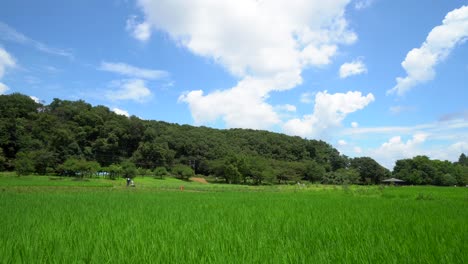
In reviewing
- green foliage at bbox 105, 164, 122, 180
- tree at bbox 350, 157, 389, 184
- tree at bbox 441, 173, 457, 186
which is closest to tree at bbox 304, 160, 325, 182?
tree at bbox 350, 157, 389, 184

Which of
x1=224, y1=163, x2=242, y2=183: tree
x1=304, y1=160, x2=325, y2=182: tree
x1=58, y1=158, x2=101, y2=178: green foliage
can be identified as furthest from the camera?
x1=304, y1=160, x2=325, y2=182: tree

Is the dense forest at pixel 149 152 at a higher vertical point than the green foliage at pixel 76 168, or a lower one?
higher

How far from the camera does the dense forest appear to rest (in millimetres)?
53469

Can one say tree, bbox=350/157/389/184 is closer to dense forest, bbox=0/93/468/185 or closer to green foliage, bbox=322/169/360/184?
dense forest, bbox=0/93/468/185

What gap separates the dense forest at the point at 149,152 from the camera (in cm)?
5347

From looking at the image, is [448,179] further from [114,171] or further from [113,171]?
[113,171]

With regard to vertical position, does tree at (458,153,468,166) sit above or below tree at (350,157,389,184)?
above

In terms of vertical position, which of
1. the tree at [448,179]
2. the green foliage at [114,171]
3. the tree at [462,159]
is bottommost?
the green foliage at [114,171]

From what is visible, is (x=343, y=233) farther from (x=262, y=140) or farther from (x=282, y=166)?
(x=262, y=140)

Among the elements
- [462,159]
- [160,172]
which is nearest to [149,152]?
[160,172]

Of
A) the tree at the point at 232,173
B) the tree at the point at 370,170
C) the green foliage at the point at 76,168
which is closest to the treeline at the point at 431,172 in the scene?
the tree at the point at 370,170

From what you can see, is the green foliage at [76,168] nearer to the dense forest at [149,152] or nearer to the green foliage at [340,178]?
the dense forest at [149,152]

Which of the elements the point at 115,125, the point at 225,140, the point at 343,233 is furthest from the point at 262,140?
the point at 343,233

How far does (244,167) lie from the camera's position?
199 ft
